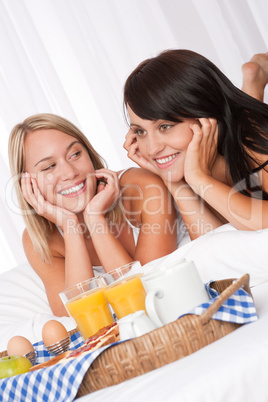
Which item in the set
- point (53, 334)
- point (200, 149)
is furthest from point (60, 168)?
point (53, 334)

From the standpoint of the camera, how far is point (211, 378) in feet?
2.07

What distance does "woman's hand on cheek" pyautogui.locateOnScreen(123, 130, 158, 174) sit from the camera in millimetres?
1867

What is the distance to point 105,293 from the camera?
3.35ft

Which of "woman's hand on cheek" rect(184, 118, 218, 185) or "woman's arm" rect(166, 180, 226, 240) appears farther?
"woman's arm" rect(166, 180, 226, 240)

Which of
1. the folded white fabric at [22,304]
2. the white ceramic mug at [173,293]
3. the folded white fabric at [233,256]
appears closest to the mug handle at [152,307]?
the white ceramic mug at [173,293]

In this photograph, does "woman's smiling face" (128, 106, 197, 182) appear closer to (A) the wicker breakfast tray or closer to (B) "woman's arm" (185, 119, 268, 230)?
(B) "woman's arm" (185, 119, 268, 230)

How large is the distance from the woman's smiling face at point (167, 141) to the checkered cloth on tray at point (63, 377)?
3.03 feet

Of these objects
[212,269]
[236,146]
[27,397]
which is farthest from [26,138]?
[27,397]

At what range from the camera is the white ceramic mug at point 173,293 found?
2.62 feet

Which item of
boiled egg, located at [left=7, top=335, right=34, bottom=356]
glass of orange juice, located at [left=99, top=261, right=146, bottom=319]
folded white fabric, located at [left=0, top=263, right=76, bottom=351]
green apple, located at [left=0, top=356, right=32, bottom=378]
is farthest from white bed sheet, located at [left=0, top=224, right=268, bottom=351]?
green apple, located at [left=0, top=356, right=32, bottom=378]

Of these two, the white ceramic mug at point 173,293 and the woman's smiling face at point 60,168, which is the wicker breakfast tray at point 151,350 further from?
the woman's smiling face at point 60,168

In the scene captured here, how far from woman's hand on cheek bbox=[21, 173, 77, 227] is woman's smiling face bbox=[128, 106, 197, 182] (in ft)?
1.33

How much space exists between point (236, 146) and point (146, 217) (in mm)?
413

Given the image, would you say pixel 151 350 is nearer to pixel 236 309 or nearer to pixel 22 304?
pixel 236 309
